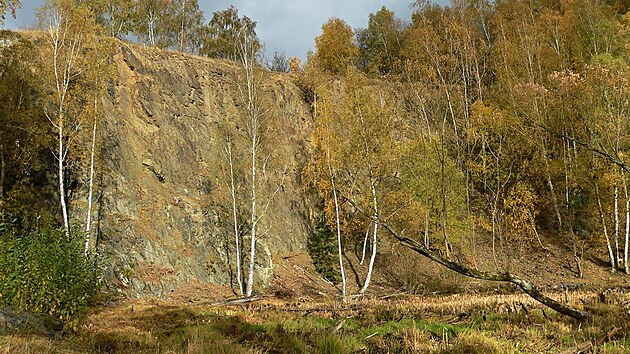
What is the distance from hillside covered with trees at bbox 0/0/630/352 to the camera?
17172mm

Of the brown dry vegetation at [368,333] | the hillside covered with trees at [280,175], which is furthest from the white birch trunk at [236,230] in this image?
the brown dry vegetation at [368,333]

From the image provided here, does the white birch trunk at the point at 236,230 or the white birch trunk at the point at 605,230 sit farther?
the white birch trunk at the point at 605,230

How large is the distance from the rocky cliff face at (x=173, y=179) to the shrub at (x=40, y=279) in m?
8.40

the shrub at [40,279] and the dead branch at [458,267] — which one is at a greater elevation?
the dead branch at [458,267]

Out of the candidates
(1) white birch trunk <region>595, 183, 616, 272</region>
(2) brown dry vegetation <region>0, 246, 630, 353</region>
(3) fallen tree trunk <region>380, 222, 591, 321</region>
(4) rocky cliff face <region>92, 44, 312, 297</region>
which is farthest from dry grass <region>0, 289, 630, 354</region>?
(1) white birch trunk <region>595, 183, 616, 272</region>

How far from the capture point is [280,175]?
1209 inches

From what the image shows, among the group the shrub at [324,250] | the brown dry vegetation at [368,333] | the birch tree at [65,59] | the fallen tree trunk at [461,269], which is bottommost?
the shrub at [324,250]

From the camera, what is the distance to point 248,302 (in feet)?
50.9

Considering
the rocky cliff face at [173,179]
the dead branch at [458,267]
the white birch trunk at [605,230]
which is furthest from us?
the white birch trunk at [605,230]

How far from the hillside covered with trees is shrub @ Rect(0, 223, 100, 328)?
0.04 metres

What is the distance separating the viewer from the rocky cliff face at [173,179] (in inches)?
780

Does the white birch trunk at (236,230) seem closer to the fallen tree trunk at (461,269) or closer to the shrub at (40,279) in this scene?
the shrub at (40,279)

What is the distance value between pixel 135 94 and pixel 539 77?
28121 millimetres

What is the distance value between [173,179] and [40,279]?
16399 millimetres
